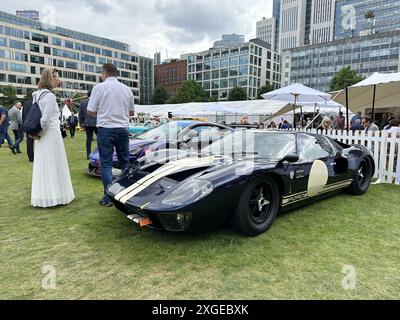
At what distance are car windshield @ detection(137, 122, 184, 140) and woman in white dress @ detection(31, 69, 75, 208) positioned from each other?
2688mm

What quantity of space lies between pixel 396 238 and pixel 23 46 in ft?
273

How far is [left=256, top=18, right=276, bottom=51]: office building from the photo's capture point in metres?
147

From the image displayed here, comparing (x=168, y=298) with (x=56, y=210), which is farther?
(x=56, y=210)

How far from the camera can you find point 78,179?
5.68 m

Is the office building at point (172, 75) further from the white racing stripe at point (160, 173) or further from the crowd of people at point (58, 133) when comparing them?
the white racing stripe at point (160, 173)

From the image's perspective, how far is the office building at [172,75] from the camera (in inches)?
4267

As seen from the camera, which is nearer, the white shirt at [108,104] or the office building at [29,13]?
the white shirt at [108,104]

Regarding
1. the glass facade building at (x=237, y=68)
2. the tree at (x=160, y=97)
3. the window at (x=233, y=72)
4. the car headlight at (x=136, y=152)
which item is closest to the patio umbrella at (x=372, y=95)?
the car headlight at (x=136, y=152)

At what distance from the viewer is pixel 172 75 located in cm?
11181

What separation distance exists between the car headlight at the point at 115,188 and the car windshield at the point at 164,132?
10.4 feet

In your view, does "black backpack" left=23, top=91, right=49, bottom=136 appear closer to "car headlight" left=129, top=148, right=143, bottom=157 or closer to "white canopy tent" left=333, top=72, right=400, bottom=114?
"car headlight" left=129, top=148, right=143, bottom=157

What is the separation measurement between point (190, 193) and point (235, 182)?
1.47 ft
